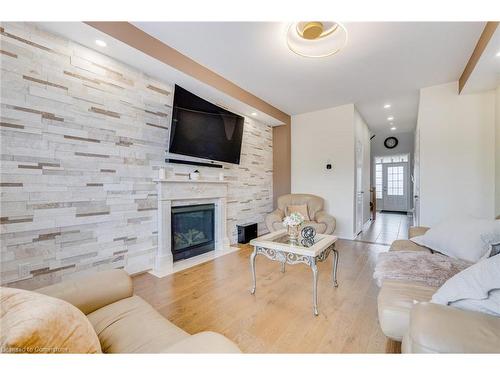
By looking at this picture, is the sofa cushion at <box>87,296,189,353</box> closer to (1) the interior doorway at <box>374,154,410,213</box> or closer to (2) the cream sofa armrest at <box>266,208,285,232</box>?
(2) the cream sofa armrest at <box>266,208,285,232</box>

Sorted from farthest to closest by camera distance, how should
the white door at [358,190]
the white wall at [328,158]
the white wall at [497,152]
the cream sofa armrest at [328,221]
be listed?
the white door at [358,190]
the white wall at [328,158]
the cream sofa armrest at [328,221]
the white wall at [497,152]

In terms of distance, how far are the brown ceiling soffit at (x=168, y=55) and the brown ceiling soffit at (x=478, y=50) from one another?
2.83 meters

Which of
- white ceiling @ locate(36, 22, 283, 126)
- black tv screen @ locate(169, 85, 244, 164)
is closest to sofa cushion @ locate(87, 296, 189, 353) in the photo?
black tv screen @ locate(169, 85, 244, 164)

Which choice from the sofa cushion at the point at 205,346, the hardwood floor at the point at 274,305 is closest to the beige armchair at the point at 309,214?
the hardwood floor at the point at 274,305

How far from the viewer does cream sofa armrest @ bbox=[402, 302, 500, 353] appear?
0.76 m

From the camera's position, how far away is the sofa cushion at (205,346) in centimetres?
74

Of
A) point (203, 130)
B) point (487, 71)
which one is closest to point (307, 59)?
point (203, 130)

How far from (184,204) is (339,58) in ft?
9.10

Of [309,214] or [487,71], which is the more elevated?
[487,71]

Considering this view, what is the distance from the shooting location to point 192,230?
3.39 m

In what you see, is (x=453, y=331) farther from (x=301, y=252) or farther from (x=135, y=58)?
(x=135, y=58)

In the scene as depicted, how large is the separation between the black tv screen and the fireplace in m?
0.82

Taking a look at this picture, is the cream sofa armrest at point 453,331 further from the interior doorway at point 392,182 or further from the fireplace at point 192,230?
the interior doorway at point 392,182
